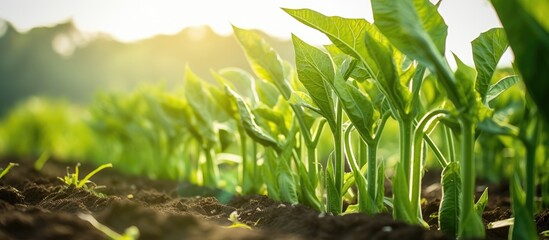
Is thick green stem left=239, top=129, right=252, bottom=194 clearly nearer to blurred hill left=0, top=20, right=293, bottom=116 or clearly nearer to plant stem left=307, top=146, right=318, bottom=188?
plant stem left=307, top=146, right=318, bottom=188

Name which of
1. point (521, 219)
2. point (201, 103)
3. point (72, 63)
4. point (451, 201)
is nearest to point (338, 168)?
point (451, 201)

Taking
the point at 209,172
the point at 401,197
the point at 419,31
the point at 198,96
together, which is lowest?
the point at 209,172

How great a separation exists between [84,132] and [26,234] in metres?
6.13

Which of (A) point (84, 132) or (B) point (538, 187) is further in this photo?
(A) point (84, 132)

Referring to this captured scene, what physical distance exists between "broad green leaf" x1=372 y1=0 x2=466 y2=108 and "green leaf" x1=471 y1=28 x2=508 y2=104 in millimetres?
215

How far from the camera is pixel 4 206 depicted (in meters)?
1.57

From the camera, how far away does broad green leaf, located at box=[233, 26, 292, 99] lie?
2.11 metres

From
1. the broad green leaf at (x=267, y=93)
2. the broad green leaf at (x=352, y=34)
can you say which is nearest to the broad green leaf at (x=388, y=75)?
the broad green leaf at (x=352, y=34)

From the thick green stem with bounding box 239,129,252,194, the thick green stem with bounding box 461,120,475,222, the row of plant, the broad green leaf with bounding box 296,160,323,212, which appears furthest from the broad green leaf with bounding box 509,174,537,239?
the thick green stem with bounding box 239,129,252,194

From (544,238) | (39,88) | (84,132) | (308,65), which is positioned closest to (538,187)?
(544,238)

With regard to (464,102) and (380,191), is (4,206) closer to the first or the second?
(380,191)

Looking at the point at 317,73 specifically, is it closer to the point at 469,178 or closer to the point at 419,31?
the point at 419,31

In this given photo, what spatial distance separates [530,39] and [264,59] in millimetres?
1195

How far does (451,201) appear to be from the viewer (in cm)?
160
